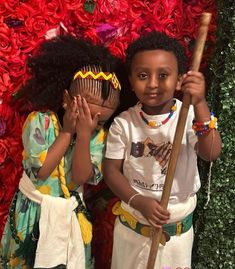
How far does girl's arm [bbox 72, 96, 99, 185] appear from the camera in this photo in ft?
4.92

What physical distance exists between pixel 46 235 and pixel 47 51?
62 cm

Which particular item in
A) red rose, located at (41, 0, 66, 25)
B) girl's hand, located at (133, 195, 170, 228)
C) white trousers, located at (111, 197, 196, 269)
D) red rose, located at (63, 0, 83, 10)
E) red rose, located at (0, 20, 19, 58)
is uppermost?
red rose, located at (63, 0, 83, 10)

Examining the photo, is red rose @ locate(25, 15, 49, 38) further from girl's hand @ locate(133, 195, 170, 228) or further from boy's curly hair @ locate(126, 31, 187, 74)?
girl's hand @ locate(133, 195, 170, 228)

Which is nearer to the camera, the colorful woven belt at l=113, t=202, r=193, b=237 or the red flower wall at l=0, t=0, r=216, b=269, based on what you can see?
the colorful woven belt at l=113, t=202, r=193, b=237

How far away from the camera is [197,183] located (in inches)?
61.4

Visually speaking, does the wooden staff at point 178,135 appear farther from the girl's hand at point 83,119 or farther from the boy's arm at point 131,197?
the girl's hand at point 83,119

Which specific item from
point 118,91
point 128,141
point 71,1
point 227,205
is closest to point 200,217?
point 227,205

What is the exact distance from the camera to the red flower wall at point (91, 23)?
168cm

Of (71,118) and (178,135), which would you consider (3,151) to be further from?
(178,135)

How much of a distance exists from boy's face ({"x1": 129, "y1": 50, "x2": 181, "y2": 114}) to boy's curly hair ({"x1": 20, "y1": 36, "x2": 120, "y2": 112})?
0.41ft

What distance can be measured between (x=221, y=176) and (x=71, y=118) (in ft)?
1.82

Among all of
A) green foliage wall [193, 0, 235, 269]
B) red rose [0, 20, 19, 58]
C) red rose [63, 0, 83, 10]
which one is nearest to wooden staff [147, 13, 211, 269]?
green foliage wall [193, 0, 235, 269]

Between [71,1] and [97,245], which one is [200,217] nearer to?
[97,245]

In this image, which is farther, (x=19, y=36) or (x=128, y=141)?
(x=19, y=36)
